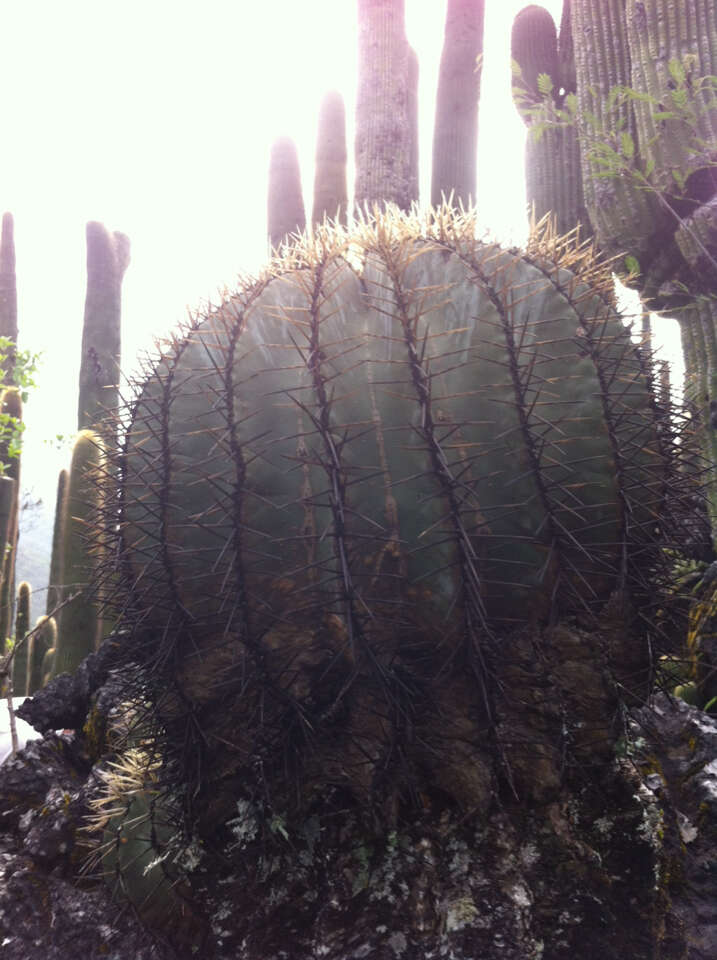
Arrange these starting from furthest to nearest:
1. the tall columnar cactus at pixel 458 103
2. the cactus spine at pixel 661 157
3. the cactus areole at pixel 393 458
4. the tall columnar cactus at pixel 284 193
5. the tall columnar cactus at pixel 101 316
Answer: the tall columnar cactus at pixel 101 316
the tall columnar cactus at pixel 284 193
the tall columnar cactus at pixel 458 103
the cactus spine at pixel 661 157
the cactus areole at pixel 393 458

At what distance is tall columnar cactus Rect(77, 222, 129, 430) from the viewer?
8.08 meters

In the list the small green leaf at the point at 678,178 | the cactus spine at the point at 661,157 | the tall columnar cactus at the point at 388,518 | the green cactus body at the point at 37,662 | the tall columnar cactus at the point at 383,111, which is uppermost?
the tall columnar cactus at the point at 383,111

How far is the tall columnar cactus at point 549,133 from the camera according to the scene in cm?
577

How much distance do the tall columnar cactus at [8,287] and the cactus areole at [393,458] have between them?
10.7m

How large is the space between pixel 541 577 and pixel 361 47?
19.6 feet

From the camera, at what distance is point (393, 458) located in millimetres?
1607

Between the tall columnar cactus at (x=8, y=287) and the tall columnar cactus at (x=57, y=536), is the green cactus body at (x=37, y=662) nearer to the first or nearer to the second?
the tall columnar cactus at (x=57, y=536)

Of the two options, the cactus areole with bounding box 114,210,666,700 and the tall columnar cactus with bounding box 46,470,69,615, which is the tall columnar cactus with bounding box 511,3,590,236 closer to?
the cactus areole with bounding box 114,210,666,700

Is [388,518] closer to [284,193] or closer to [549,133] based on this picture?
[549,133]

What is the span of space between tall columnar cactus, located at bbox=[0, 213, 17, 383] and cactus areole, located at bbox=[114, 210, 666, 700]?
35.2ft

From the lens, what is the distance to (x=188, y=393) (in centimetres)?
175

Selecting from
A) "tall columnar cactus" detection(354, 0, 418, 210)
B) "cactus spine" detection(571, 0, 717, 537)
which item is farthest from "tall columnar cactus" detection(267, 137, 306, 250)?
"cactus spine" detection(571, 0, 717, 537)

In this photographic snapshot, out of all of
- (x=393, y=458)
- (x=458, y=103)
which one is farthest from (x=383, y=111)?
(x=393, y=458)

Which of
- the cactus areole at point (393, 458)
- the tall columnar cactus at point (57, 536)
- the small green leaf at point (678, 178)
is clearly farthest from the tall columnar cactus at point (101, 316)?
the cactus areole at point (393, 458)
